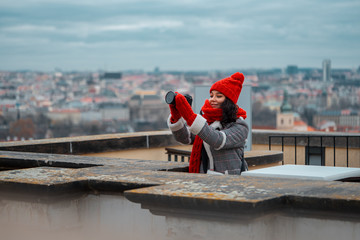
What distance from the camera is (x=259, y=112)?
118125 millimetres

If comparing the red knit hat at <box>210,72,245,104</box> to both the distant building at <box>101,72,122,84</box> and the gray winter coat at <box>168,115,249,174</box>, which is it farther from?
the distant building at <box>101,72,122,84</box>

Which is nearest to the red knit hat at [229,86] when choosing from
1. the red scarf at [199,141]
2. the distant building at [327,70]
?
the red scarf at [199,141]

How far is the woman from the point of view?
4.35 m

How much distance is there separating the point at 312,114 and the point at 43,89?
2880 inches

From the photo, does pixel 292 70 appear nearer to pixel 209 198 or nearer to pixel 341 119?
pixel 341 119

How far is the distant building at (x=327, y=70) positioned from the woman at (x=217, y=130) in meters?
122

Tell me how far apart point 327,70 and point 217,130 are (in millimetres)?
129530

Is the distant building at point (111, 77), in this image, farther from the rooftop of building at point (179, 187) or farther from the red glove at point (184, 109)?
the rooftop of building at point (179, 187)

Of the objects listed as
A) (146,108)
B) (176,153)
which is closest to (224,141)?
(176,153)

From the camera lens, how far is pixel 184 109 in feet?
14.4

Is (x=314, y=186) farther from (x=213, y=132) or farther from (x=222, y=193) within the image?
(x=213, y=132)

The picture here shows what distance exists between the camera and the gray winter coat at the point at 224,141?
14.1ft

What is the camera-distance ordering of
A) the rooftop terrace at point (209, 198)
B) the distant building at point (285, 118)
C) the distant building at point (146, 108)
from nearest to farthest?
the rooftop terrace at point (209, 198)
the distant building at point (285, 118)
the distant building at point (146, 108)

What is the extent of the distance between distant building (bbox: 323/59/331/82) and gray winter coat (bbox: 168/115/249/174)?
122 metres
